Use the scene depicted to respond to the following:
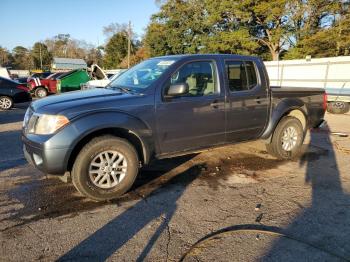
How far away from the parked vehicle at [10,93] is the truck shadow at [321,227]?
12.5 meters

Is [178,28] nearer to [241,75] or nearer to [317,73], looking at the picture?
[317,73]

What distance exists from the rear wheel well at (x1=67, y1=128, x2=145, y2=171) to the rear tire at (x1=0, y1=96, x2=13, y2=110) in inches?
444

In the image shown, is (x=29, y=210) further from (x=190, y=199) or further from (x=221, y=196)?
(x=221, y=196)

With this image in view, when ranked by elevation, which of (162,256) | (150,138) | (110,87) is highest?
(110,87)

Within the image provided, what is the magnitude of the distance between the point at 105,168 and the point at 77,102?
3.03ft

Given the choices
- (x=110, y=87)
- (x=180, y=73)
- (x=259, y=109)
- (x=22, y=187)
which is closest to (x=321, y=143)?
(x=259, y=109)

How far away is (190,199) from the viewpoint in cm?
433

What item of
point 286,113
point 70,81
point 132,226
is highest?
point 70,81

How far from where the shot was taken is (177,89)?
4523mm

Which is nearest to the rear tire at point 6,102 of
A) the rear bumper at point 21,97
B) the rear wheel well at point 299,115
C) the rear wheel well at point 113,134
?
the rear bumper at point 21,97

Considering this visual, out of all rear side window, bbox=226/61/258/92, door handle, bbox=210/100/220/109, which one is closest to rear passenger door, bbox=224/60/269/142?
rear side window, bbox=226/61/258/92

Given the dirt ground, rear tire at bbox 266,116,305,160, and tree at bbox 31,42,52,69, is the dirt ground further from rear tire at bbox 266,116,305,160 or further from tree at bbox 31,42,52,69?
tree at bbox 31,42,52,69

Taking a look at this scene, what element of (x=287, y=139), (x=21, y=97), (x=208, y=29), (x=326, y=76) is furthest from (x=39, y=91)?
(x=208, y=29)

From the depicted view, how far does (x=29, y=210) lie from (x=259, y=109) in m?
3.88
